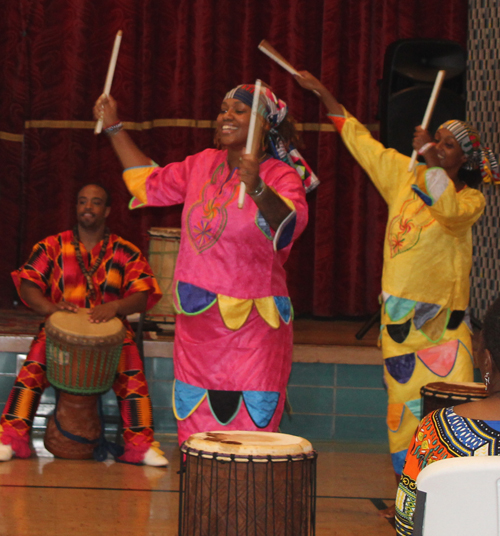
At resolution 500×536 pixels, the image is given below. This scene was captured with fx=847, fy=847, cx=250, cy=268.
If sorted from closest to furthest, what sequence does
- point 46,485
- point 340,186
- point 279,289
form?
1. point 279,289
2. point 46,485
3. point 340,186

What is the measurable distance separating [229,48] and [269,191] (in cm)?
372

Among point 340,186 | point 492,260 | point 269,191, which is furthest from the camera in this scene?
point 340,186

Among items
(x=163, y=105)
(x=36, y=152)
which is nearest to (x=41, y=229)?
(x=36, y=152)

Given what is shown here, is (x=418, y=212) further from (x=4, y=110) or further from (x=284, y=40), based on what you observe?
(x=4, y=110)

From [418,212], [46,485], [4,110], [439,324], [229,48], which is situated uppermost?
[229,48]

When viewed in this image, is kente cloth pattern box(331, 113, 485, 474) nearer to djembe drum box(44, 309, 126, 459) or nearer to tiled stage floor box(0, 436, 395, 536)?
tiled stage floor box(0, 436, 395, 536)

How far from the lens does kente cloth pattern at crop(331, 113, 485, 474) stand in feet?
10.5

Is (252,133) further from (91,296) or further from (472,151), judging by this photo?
(91,296)

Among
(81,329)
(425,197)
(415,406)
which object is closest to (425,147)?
(425,197)

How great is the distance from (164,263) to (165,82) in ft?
5.52

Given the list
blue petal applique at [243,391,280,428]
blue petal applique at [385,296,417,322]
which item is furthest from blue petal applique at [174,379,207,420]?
blue petal applique at [385,296,417,322]

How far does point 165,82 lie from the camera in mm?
5895

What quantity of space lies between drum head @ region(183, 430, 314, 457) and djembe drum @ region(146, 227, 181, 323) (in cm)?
257

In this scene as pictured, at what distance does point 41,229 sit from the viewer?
5898 millimetres
